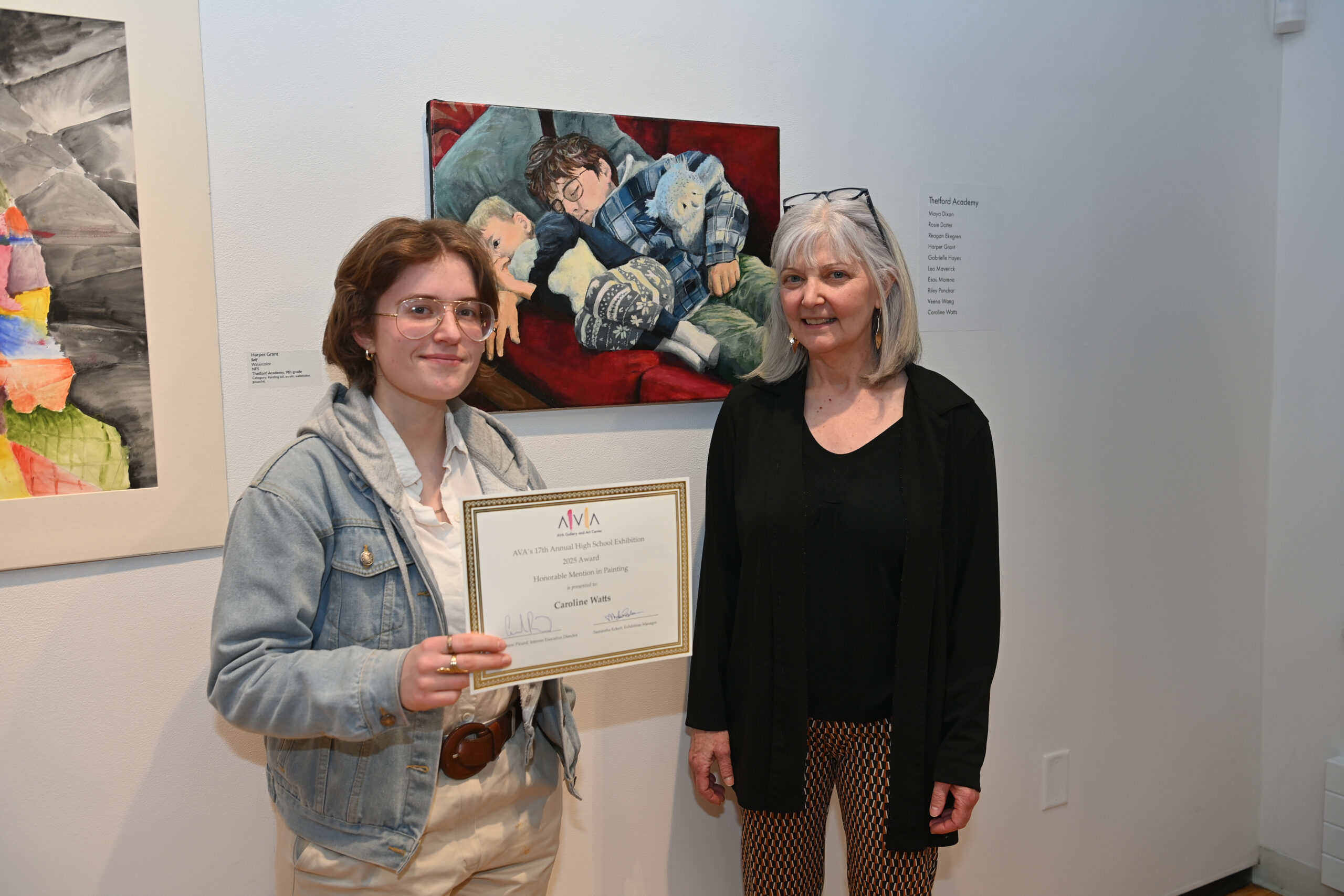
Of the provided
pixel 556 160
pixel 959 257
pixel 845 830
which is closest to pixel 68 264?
pixel 556 160

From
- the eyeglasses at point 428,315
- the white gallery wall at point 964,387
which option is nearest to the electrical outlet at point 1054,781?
the white gallery wall at point 964,387

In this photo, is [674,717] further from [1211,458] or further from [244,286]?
[1211,458]

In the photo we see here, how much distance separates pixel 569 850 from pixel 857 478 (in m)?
1.05

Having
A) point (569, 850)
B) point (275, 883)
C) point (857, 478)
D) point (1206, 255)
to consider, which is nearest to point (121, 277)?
point (275, 883)

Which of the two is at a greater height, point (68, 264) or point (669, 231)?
point (669, 231)

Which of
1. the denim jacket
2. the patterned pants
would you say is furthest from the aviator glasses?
the patterned pants

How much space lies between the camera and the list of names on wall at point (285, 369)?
5.25 feet

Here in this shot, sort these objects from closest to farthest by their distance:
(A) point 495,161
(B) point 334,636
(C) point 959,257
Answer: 1. (B) point 334,636
2. (A) point 495,161
3. (C) point 959,257

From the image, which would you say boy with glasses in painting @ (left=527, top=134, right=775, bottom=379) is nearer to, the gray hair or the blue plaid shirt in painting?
the blue plaid shirt in painting

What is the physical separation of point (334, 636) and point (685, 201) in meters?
1.15

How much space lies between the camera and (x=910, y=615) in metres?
1.62

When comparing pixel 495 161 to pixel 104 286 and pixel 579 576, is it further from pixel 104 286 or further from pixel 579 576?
pixel 579 576

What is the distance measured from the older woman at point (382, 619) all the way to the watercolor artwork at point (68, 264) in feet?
1.48
